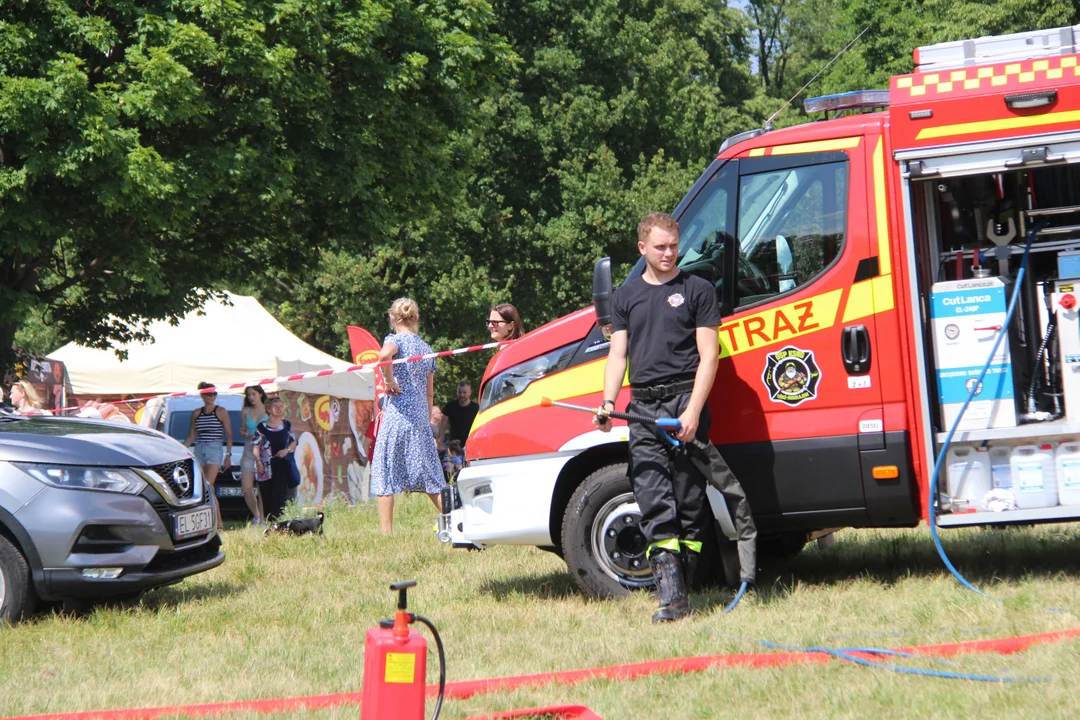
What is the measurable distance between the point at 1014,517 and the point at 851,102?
2.38m

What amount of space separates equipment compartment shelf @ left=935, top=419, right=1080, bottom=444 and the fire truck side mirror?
5.85ft

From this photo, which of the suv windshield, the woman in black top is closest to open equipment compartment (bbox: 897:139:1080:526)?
the woman in black top

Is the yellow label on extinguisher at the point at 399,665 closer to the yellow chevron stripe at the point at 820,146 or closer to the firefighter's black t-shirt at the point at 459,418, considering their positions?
the yellow chevron stripe at the point at 820,146

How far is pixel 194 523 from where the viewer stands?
7699mm

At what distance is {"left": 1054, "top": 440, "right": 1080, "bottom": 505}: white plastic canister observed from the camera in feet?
20.5

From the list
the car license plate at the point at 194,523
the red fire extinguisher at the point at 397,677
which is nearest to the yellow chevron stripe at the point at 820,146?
the red fire extinguisher at the point at 397,677

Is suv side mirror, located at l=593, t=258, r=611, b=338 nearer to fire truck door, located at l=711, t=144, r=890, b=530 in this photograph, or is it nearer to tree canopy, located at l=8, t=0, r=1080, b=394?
fire truck door, located at l=711, t=144, r=890, b=530

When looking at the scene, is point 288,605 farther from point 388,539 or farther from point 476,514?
point 388,539

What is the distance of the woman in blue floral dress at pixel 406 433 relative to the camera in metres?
9.96

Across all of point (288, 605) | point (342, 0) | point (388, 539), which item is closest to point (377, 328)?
point (342, 0)

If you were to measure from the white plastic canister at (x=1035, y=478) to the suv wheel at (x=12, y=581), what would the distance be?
206 inches

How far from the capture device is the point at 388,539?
1015 cm

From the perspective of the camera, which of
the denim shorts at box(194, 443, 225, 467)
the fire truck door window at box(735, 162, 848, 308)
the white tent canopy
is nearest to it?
the fire truck door window at box(735, 162, 848, 308)

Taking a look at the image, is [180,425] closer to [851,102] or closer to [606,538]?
[606,538]
